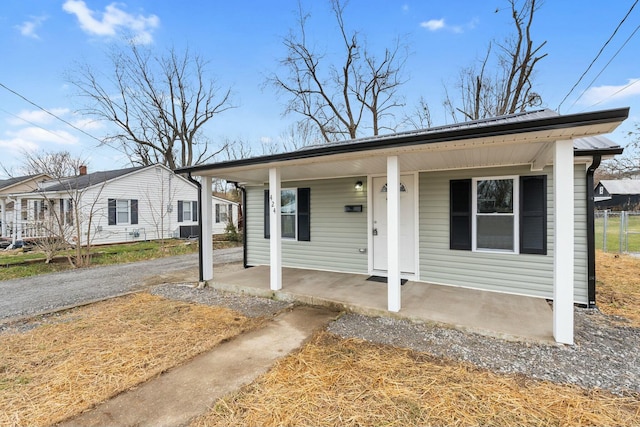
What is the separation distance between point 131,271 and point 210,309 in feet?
14.7

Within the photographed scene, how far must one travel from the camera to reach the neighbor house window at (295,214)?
20.8 feet

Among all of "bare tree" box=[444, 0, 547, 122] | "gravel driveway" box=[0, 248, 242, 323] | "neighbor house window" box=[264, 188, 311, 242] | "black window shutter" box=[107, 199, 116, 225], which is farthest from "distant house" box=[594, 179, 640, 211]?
"black window shutter" box=[107, 199, 116, 225]

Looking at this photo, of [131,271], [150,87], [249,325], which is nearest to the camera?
[249,325]

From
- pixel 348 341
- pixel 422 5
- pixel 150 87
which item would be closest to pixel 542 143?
pixel 348 341

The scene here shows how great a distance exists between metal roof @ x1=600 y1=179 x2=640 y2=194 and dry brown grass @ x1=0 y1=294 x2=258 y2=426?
35.7 metres

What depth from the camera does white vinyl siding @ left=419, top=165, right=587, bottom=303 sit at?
4.02 meters

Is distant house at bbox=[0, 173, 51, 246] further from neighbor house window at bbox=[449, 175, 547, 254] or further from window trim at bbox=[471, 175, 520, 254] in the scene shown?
window trim at bbox=[471, 175, 520, 254]

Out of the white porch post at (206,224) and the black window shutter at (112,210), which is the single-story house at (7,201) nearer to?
the black window shutter at (112,210)

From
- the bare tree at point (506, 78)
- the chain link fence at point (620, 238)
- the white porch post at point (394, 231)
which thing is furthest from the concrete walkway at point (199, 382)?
the bare tree at point (506, 78)

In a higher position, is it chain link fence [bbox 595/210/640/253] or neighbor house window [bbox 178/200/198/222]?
neighbor house window [bbox 178/200/198/222]

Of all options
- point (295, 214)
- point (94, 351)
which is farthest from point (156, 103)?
point (94, 351)

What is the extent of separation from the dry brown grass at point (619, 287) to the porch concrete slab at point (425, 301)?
0.95 metres

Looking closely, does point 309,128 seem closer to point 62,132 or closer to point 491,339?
point 62,132

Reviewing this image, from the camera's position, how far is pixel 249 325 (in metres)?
3.56
